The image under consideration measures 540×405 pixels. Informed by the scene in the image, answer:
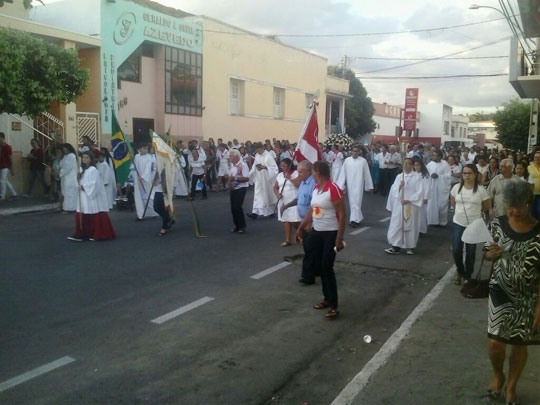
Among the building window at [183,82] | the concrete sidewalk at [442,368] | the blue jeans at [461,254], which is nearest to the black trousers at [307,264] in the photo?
the concrete sidewalk at [442,368]

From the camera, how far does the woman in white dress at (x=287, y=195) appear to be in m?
9.92

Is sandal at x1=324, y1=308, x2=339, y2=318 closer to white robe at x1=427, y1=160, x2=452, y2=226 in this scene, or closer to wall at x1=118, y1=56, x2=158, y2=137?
white robe at x1=427, y1=160, x2=452, y2=226

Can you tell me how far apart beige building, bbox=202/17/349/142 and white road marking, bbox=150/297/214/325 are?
20233mm

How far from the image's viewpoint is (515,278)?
12.2 ft

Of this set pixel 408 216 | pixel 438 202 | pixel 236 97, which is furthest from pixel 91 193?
pixel 236 97

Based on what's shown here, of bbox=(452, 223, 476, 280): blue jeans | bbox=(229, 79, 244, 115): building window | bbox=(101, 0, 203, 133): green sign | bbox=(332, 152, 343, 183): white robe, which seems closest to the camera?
bbox=(452, 223, 476, 280): blue jeans

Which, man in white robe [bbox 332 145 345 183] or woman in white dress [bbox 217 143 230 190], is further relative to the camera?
woman in white dress [bbox 217 143 230 190]

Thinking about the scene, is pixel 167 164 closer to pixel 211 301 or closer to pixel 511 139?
pixel 211 301

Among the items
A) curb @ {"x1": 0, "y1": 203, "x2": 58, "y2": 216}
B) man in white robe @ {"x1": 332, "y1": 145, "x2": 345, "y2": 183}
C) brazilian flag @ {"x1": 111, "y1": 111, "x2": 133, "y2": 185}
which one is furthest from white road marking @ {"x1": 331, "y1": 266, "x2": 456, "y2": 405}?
man in white robe @ {"x1": 332, "y1": 145, "x2": 345, "y2": 183}

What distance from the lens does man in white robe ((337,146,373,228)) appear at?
40.6 feet

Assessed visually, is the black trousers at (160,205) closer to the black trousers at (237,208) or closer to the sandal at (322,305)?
the black trousers at (237,208)

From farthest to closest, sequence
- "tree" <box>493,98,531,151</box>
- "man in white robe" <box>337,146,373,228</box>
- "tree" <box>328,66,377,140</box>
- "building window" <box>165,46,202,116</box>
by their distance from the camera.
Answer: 1. "tree" <box>328,66,377,140</box>
2. "tree" <box>493,98,531,151</box>
3. "building window" <box>165,46,202,116</box>
4. "man in white robe" <box>337,146,373,228</box>

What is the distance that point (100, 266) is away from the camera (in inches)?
317

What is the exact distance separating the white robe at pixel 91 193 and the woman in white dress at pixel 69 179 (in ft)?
9.19
